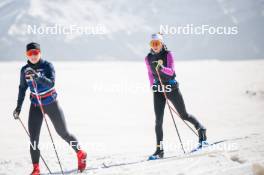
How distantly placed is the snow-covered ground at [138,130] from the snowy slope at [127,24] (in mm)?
61585

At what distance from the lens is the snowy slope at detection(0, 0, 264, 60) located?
8831 centimetres

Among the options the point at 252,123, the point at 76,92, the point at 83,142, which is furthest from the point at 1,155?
the point at 76,92

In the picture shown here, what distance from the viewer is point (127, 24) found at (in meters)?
97.4

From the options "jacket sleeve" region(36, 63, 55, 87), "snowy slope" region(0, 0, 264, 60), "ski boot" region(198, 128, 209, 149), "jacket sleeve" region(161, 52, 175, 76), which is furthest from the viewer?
"snowy slope" region(0, 0, 264, 60)

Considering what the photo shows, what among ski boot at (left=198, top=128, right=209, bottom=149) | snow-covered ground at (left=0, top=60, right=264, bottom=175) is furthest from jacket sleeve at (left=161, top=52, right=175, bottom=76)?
snow-covered ground at (left=0, top=60, right=264, bottom=175)

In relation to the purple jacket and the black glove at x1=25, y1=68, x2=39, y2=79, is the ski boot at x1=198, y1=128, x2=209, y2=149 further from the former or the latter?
the black glove at x1=25, y1=68, x2=39, y2=79

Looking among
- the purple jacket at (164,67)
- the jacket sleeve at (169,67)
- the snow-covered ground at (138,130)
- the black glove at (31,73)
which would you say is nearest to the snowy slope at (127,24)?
the snow-covered ground at (138,130)

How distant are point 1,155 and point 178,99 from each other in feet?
15.4

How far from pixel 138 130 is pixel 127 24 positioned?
283 feet

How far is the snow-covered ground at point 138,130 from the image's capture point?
5.68 meters

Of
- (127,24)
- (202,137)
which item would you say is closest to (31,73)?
(202,137)

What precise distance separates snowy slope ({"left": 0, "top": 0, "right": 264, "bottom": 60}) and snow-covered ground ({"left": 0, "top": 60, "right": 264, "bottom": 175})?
61.6 metres

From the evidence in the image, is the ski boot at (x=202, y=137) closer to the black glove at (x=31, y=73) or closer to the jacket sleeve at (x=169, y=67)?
the jacket sleeve at (x=169, y=67)

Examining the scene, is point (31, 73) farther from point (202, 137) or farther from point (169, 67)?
point (202, 137)
